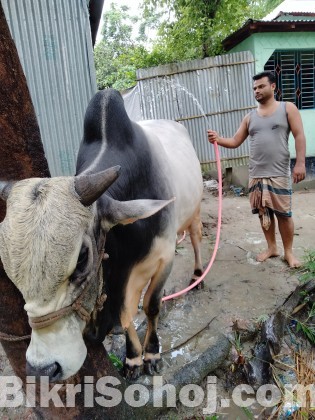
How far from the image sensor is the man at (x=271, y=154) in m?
3.60

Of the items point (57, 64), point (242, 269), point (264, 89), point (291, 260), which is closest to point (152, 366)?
point (242, 269)

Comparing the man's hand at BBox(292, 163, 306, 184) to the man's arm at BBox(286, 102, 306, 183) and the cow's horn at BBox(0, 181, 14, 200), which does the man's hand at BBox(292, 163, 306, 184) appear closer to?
the man's arm at BBox(286, 102, 306, 183)

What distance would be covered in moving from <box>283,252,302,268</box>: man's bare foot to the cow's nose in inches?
118

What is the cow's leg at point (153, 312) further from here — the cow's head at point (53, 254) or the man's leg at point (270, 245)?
the man's leg at point (270, 245)

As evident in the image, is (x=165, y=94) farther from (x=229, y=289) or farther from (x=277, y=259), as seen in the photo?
(x=229, y=289)

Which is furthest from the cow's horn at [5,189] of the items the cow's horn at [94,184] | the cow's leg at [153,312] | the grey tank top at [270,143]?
the grey tank top at [270,143]

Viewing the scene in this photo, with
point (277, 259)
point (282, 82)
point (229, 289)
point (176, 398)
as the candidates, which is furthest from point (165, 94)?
point (176, 398)

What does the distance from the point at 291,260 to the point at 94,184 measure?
9.78ft

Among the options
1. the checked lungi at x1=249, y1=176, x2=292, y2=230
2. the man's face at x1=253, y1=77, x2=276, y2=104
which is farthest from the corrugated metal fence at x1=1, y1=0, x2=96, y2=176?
the checked lungi at x1=249, y1=176, x2=292, y2=230

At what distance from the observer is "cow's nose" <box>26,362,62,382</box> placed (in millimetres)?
1304

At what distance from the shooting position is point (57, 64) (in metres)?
3.90

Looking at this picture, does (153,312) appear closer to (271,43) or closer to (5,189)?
(5,189)

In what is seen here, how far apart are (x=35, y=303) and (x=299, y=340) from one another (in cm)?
209

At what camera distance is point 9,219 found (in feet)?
4.27
